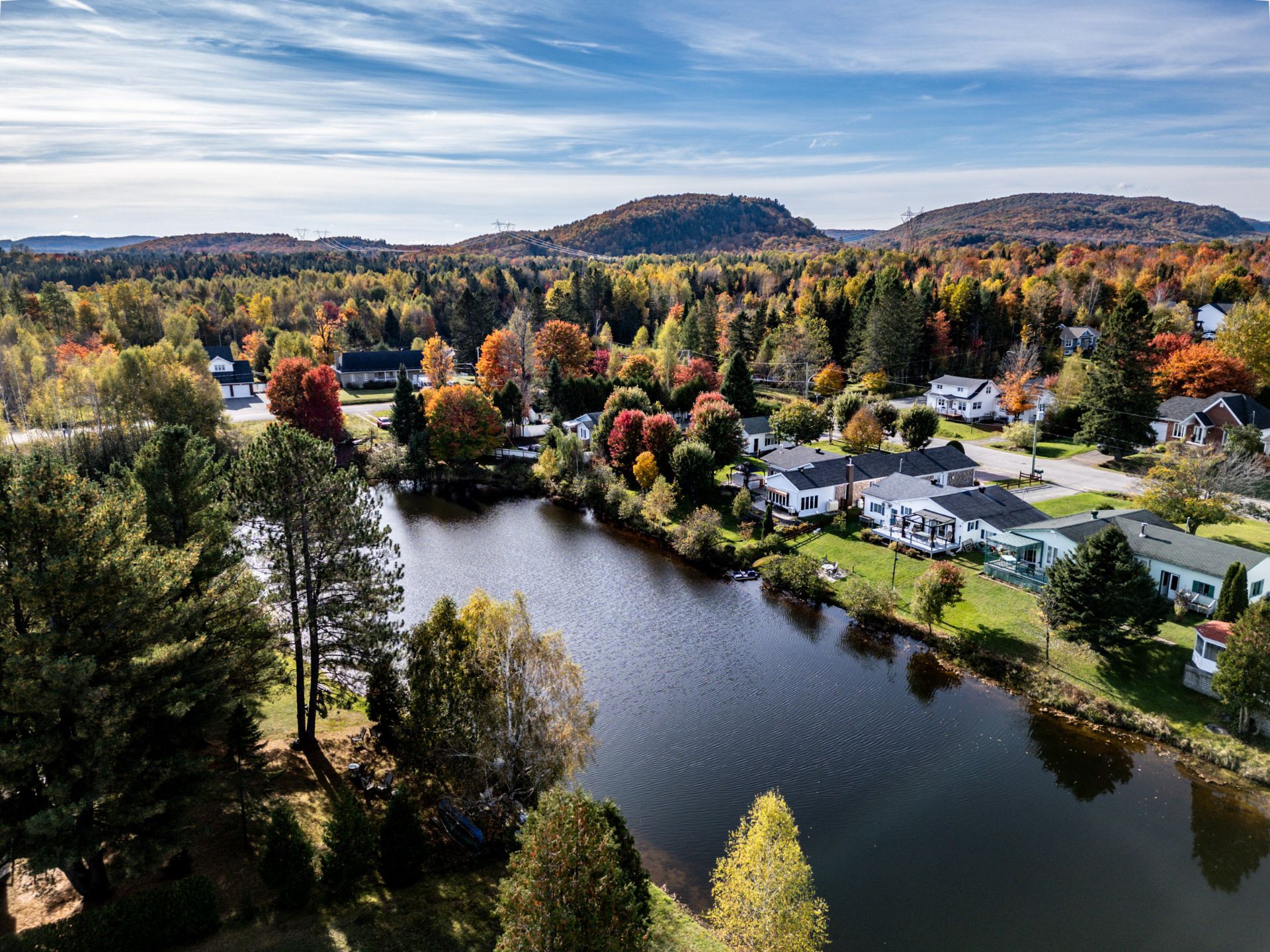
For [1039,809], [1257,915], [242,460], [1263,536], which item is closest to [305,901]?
[242,460]

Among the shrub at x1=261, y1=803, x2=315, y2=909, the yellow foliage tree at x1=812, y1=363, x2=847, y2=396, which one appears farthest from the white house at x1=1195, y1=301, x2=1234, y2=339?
the shrub at x1=261, y1=803, x2=315, y2=909

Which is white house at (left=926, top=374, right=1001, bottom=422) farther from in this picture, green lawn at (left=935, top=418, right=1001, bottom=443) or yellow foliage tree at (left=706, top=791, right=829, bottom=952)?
yellow foliage tree at (left=706, top=791, right=829, bottom=952)

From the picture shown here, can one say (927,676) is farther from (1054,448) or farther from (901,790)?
(1054,448)

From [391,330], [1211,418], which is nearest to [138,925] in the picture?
[1211,418]

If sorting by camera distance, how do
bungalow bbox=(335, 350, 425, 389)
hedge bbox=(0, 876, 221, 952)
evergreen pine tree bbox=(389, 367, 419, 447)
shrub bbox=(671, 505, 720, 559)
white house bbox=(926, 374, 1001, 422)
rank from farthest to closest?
bungalow bbox=(335, 350, 425, 389) < white house bbox=(926, 374, 1001, 422) < evergreen pine tree bbox=(389, 367, 419, 447) < shrub bbox=(671, 505, 720, 559) < hedge bbox=(0, 876, 221, 952)

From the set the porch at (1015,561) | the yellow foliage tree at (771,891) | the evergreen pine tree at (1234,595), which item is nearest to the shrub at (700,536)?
the porch at (1015,561)
